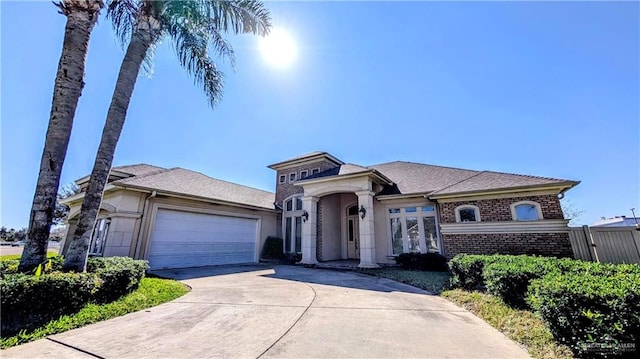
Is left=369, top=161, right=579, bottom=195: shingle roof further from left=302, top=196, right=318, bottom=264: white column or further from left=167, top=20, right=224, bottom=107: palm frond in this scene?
left=167, top=20, right=224, bottom=107: palm frond

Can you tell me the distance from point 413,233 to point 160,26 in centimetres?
1238

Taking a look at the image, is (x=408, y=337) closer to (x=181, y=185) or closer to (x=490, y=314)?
(x=490, y=314)

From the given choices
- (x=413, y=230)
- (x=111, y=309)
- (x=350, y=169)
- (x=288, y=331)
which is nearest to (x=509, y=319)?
(x=288, y=331)

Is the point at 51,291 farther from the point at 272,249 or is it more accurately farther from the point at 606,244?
the point at 606,244

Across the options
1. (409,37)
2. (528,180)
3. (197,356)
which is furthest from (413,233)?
(197,356)

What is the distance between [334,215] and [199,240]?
722 centimetres

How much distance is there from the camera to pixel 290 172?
16.6 metres

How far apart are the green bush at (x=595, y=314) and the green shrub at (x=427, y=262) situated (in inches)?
272

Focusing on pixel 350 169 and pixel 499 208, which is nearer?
pixel 499 208

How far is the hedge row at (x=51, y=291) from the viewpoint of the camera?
381cm

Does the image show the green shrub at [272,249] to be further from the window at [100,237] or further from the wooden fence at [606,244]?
the wooden fence at [606,244]

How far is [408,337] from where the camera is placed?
12.3 feet

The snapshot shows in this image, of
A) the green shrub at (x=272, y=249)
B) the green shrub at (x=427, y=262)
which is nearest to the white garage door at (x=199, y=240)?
the green shrub at (x=272, y=249)

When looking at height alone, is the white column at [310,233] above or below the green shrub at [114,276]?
above
